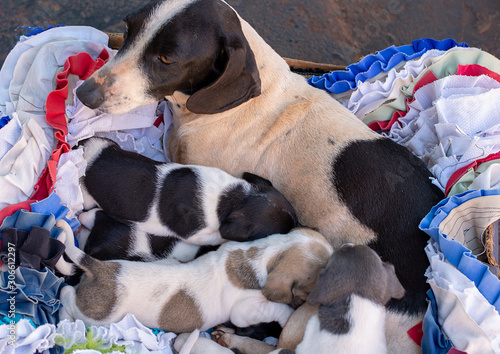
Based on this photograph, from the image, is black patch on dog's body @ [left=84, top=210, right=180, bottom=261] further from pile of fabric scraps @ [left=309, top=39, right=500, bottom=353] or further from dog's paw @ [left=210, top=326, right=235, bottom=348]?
pile of fabric scraps @ [left=309, top=39, right=500, bottom=353]

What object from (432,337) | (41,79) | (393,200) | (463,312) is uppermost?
(41,79)

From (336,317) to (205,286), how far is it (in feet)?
2.23

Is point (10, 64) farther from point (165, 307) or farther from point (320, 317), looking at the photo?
point (320, 317)

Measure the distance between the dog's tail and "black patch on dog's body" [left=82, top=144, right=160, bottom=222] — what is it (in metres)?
0.26

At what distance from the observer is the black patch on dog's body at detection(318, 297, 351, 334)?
7.29 feet

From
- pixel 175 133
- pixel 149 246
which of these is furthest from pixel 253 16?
pixel 149 246

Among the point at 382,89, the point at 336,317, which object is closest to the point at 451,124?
the point at 382,89

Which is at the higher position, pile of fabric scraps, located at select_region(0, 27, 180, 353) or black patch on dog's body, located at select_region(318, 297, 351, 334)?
pile of fabric scraps, located at select_region(0, 27, 180, 353)

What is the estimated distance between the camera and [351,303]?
2236 mm

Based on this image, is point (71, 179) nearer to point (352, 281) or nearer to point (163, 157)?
point (163, 157)

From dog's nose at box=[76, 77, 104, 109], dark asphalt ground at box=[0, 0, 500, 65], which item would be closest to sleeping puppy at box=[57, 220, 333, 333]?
dog's nose at box=[76, 77, 104, 109]

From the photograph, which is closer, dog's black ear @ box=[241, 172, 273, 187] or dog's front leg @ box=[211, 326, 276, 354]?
dog's front leg @ box=[211, 326, 276, 354]

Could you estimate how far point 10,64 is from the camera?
10.6ft

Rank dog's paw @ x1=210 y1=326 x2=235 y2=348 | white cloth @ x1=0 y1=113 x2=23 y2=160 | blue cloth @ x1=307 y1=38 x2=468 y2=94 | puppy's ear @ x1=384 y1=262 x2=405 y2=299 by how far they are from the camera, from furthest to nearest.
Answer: blue cloth @ x1=307 y1=38 x2=468 y2=94
white cloth @ x1=0 y1=113 x2=23 y2=160
dog's paw @ x1=210 y1=326 x2=235 y2=348
puppy's ear @ x1=384 y1=262 x2=405 y2=299
